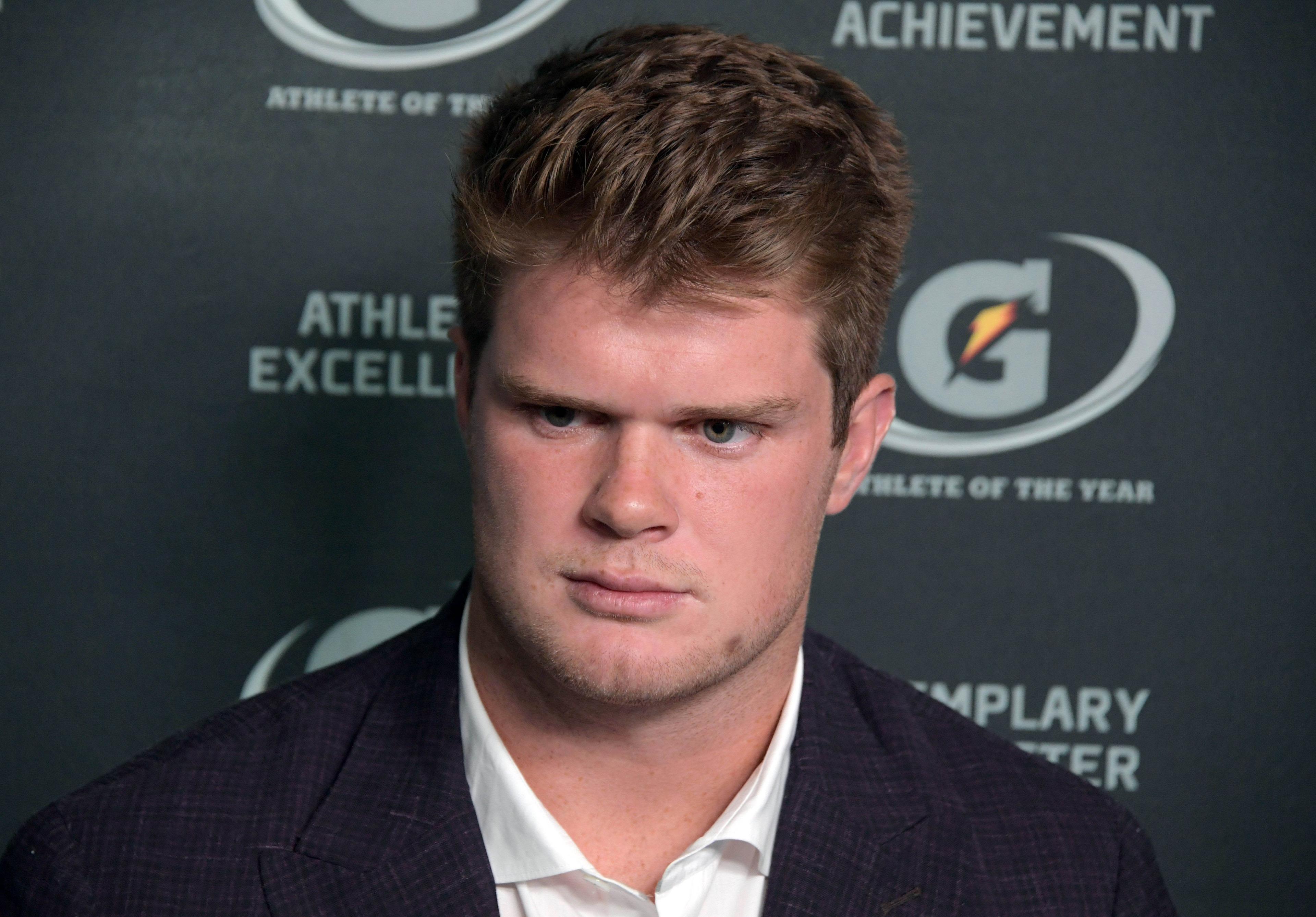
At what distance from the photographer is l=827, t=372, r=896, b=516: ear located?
60.7 inches

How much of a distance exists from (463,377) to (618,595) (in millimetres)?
353

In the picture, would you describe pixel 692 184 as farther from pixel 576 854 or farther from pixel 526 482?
pixel 576 854

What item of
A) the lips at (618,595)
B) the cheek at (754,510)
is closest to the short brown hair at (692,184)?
the cheek at (754,510)

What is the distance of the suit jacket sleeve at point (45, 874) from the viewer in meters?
1.33

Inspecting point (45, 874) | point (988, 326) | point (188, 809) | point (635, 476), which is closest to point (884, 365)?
point (988, 326)

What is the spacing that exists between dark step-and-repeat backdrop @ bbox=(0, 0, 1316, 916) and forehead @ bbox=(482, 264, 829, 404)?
80cm

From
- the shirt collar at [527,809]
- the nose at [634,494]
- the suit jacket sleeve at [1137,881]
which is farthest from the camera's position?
the suit jacket sleeve at [1137,881]

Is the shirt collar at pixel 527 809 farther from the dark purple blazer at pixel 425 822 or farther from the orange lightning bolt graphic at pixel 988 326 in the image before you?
the orange lightning bolt graphic at pixel 988 326

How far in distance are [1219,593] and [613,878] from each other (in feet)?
3.93

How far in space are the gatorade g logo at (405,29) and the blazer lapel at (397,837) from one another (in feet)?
3.41

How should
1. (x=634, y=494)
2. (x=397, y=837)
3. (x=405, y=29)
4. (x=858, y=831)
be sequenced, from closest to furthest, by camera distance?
(x=634, y=494) < (x=397, y=837) < (x=858, y=831) < (x=405, y=29)

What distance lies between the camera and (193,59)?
202cm

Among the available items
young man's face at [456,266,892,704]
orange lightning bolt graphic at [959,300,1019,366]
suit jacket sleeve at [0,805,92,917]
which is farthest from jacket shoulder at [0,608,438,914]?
orange lightning bolt graphic at [959,300,1019,366]

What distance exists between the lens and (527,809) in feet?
4.55
